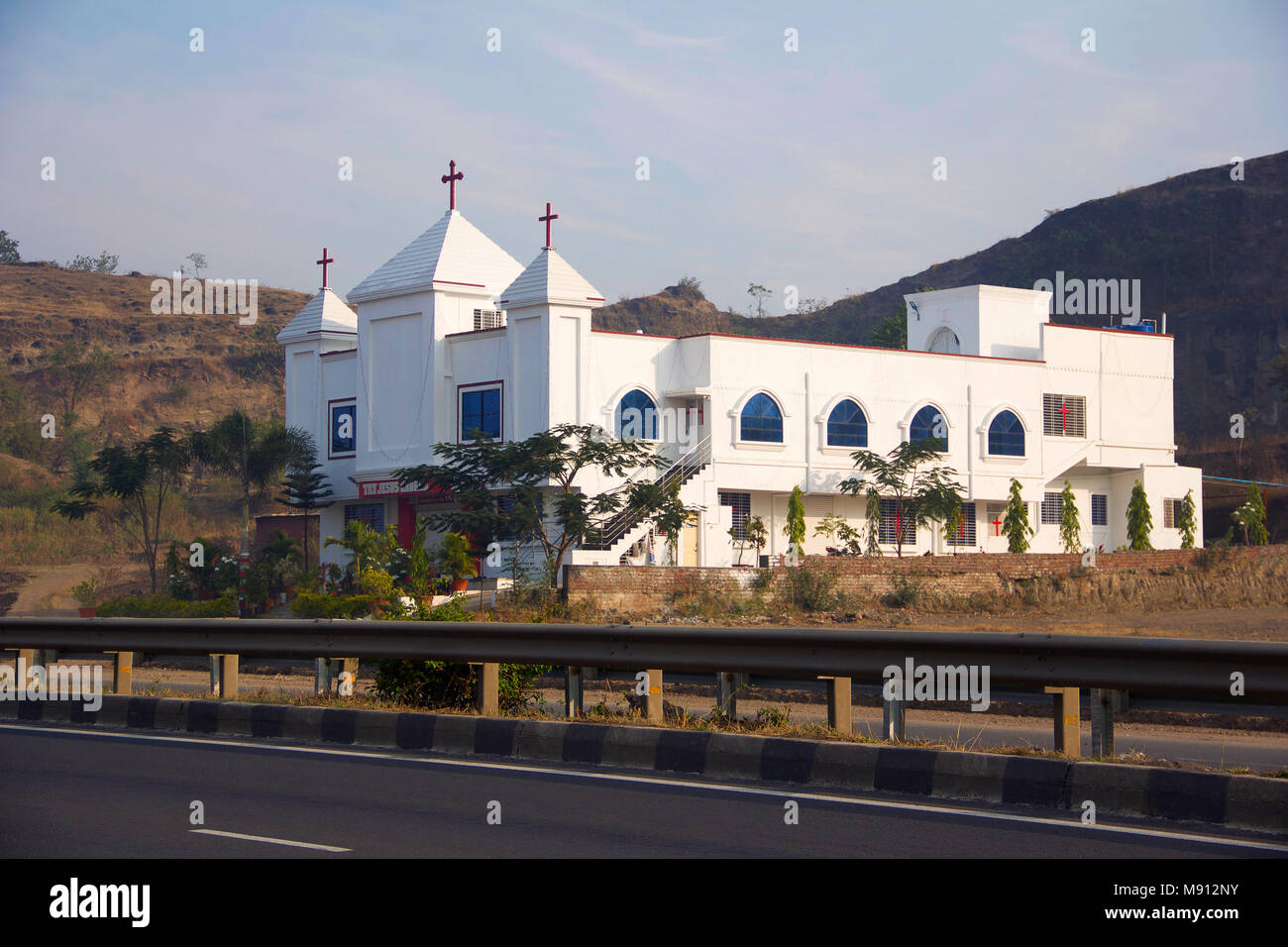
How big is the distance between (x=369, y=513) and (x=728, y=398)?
1226cm

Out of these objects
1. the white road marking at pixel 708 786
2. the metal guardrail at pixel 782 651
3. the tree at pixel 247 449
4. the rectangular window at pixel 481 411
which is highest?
the rectangular window at pixel 481 411

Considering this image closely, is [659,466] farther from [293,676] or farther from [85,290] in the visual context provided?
[85,290]

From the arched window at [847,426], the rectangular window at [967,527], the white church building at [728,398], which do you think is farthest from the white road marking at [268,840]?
the rectangular window at [967,527]

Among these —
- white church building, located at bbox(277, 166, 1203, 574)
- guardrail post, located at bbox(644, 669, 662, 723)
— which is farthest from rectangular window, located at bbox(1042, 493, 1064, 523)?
guardrail post, located at bbox(644, 669, 662, 723)

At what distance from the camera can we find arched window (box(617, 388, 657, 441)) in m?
43.2

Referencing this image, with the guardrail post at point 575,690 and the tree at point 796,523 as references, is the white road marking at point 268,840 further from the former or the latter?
the tree at point 796,523

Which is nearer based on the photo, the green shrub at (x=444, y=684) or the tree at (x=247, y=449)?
the green shrub at (x=444, y=684)

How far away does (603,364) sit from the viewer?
42750 millimetres

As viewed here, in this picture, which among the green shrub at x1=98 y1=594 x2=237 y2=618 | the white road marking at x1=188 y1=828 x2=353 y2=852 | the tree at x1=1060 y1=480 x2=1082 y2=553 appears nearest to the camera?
the white road marking at x1=188 y1=828 x2=353 y2=852

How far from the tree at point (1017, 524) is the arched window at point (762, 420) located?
814 cm

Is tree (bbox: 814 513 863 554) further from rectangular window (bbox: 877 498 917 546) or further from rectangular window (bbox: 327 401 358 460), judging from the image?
rectangular window (bbox: 327 401 358 460)

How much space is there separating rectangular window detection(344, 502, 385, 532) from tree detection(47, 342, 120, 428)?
4368 centimetres

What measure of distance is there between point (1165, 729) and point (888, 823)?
9.15 m

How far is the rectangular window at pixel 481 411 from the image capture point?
43094 mm
